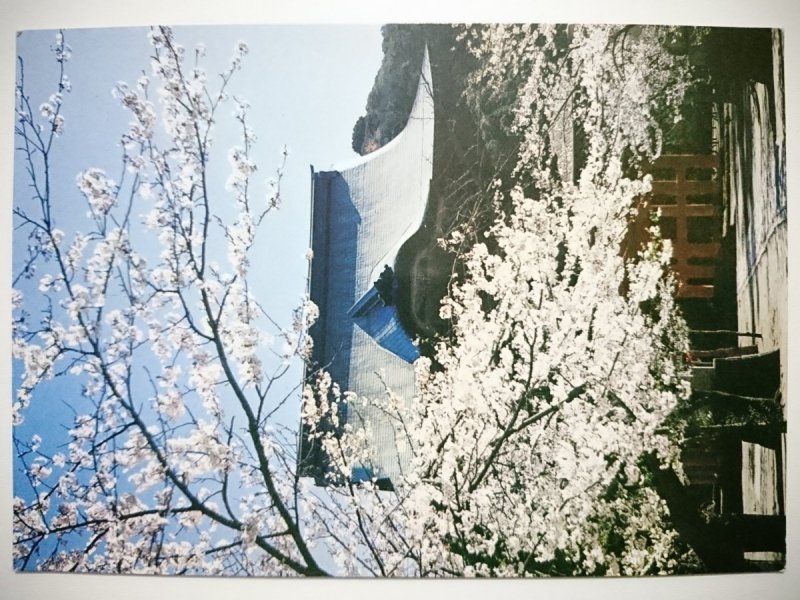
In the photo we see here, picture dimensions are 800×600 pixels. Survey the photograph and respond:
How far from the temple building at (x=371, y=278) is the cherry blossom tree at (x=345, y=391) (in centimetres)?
5

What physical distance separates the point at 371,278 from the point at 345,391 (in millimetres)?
402

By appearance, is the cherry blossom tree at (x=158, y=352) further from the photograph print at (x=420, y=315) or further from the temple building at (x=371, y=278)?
the temple building at (x=371, y=278)

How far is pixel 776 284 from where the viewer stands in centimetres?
185

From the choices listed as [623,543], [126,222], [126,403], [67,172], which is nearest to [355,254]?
[126,222]

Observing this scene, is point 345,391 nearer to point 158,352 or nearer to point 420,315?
point 420,315

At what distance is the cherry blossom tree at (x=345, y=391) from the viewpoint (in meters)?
1.81

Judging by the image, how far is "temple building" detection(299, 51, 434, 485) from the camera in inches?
71.9

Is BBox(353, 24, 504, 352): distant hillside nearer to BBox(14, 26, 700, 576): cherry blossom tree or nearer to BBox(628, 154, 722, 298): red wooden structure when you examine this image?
BBox(14, 26, 700, 576): cherry blossom tree

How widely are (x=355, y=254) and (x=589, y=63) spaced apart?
1.05 m

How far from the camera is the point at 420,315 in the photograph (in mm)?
1824

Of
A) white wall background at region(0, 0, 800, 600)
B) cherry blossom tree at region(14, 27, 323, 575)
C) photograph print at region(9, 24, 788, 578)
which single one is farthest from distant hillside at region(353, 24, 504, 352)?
cherry blossom tree at region(14, 27, 323, 575)

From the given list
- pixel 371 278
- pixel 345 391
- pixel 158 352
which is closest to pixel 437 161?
pixel 371 278
